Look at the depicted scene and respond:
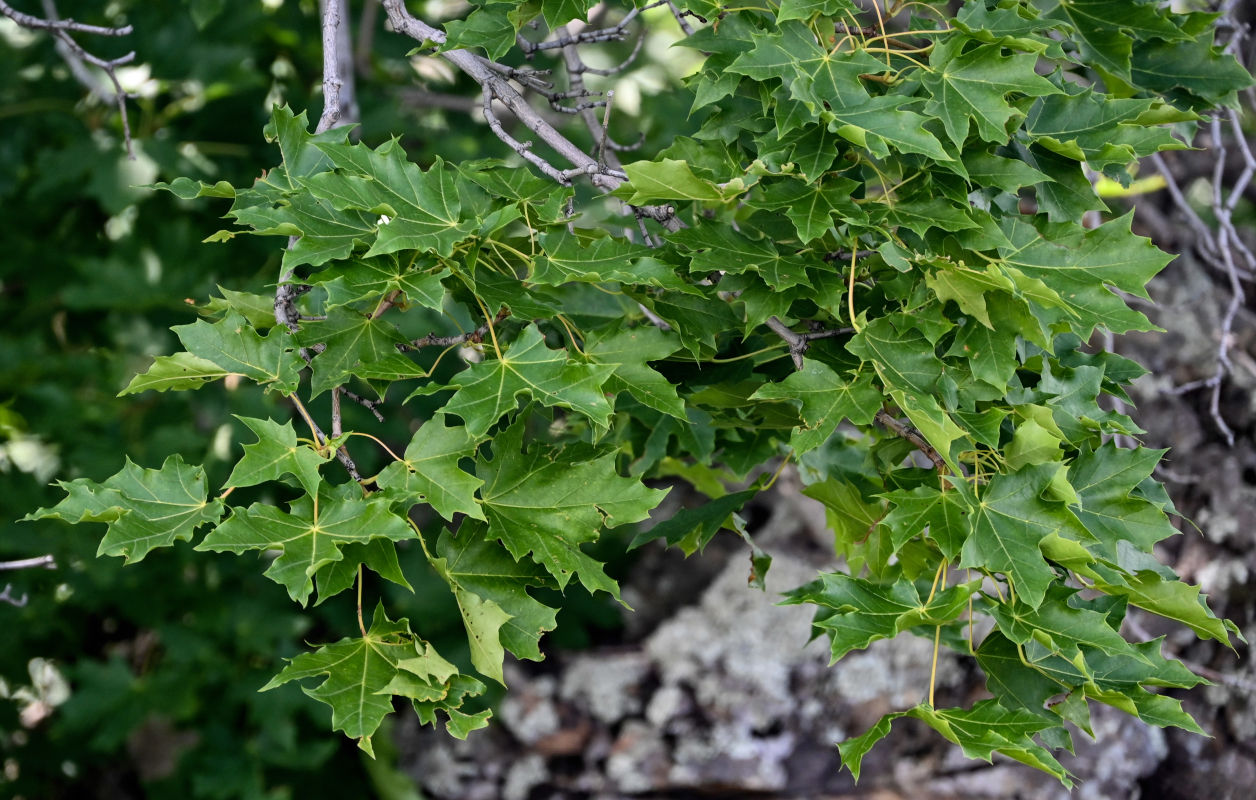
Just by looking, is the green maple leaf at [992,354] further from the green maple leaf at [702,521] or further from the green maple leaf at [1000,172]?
the green maple leaf at [702,521]

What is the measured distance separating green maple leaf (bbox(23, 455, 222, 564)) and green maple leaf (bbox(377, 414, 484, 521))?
16cm

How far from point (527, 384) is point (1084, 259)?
1.78 ft

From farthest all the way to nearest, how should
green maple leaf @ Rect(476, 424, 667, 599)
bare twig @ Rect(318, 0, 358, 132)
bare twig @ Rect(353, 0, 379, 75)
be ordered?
bare twig @ Rect(353, 0, 379, 75)
bare twig @ Rect(318, 0, 358, 132)
green maple leaf @ Rect(476, 424, 667, 599)

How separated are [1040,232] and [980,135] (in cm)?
13

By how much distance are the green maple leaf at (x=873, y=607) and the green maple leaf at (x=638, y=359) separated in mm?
209

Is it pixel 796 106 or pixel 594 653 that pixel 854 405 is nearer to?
pixel 796 106

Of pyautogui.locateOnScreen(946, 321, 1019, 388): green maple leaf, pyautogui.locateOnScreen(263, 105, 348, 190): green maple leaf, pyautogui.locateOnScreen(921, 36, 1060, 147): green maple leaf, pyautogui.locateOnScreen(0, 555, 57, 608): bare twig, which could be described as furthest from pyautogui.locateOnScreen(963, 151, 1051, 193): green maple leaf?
pyautogui.locateOnScreen(0, 555, 57, 608): bare twig

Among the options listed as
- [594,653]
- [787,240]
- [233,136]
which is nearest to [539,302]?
[787,240]

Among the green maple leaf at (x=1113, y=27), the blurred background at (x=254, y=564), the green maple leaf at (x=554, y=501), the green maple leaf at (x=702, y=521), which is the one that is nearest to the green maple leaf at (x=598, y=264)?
the green maple leaf at (x=554, y=501)

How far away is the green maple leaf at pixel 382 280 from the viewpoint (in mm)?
909

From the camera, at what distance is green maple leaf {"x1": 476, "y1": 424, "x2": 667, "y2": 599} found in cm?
94

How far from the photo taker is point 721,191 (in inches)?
37.8

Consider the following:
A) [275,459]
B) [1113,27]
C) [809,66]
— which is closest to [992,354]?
[809,66]

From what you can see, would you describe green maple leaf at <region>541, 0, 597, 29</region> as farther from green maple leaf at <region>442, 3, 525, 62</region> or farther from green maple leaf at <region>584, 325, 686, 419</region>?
green maple leaf at <region>584, 325, 686, 419</region>
